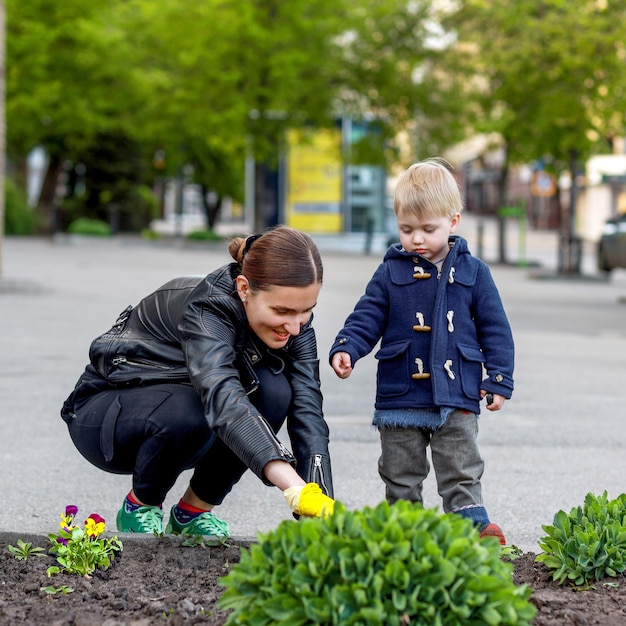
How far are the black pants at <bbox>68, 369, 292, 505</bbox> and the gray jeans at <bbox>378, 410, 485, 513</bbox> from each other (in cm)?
43

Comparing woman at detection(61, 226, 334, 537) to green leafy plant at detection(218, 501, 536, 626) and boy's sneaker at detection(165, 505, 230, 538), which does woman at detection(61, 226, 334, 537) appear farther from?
green leafy plant at detection(218, 501, 536, 626)

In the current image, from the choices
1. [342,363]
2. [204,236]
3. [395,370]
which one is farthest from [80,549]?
[204,236]

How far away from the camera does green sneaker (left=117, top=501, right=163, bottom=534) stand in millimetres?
4117

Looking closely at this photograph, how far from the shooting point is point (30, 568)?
351 centimetres

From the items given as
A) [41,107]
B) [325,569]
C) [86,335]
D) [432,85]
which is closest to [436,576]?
[325,569]

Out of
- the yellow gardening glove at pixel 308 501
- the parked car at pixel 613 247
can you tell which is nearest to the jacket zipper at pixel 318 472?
the yellow gardening glove at pixel 308 501

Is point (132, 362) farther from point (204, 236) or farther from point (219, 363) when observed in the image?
point (204, 236)

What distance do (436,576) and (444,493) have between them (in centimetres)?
170

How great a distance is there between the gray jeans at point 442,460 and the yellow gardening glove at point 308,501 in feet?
3.32

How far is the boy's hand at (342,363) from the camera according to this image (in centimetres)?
401

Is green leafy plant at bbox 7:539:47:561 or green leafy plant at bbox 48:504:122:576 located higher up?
green leafy plant at bbox 48:504:122:576

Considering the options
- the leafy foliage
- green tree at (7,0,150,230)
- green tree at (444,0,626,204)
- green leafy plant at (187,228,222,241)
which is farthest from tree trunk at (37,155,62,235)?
green tree at (444,0,626,204)

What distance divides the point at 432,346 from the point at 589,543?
38.8 inches

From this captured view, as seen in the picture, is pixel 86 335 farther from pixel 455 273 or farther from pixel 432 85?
pixel 432 85
